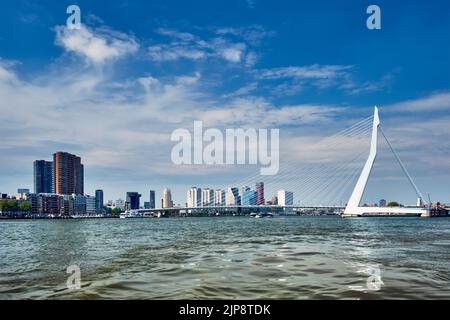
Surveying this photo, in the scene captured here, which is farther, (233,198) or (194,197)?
(194,197)

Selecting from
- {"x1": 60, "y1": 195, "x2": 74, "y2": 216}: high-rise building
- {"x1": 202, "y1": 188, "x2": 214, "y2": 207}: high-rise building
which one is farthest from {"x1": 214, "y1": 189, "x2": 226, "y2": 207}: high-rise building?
{"x1": 60, "y1": 195, "x2": 74, "y2": 216}: high-rise building

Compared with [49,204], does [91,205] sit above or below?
below

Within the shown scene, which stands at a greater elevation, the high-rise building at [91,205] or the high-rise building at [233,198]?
the high-rise building at [233,198]

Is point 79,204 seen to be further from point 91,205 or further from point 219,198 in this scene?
point 219,198

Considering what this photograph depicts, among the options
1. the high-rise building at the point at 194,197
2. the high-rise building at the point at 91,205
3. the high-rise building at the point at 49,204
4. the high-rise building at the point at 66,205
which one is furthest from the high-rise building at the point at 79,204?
the high-rise building at the point at 194,197

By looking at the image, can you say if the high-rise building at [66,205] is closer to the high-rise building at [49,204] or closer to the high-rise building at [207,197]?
the high-rise building at [49,204]

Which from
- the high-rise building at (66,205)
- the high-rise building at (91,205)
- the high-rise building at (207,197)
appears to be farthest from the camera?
the high-rise building at (91,205)

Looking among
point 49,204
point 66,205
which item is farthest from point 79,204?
point 49,204

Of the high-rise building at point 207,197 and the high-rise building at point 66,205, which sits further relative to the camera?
the high-rise building at point 66,205

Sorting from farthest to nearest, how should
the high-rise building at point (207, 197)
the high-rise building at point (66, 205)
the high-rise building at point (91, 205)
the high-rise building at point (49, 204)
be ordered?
the high-rise building at point (91, 205)
the high-rise building at point (66, 205)
the high-rise building at point (49, 204)
the high-rise building at point (207, 197)

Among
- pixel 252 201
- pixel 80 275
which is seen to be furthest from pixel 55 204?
pixel 80 275

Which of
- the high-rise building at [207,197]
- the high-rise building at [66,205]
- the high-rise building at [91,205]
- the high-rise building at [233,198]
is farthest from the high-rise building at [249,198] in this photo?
the high-rise building at [91,205]
